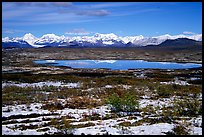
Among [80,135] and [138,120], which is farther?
[138,120]

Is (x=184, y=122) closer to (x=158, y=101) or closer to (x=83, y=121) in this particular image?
(x=83, y=121)

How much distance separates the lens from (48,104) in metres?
25.7

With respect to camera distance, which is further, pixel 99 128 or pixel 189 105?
pixel 189 105

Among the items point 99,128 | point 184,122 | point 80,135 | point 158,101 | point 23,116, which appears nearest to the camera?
point 80,135

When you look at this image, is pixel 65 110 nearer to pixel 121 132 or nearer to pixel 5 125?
pixel 5 125

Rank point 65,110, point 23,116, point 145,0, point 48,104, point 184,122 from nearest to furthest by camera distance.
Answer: point 145,0 → point 184,122 → point 23,116 → point 65,110 → point 48,104

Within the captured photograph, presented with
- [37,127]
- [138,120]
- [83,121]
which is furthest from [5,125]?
[138,120]

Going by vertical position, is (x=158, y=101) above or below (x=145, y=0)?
below

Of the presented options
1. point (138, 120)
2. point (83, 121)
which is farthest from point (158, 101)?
point (83, 121)

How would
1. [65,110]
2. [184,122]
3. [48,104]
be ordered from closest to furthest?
[184,122]
[65,110]
[48,104]

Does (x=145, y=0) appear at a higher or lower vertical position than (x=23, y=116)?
higher

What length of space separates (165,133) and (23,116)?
10.5m

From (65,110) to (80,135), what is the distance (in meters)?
8.25

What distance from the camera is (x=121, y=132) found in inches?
644
